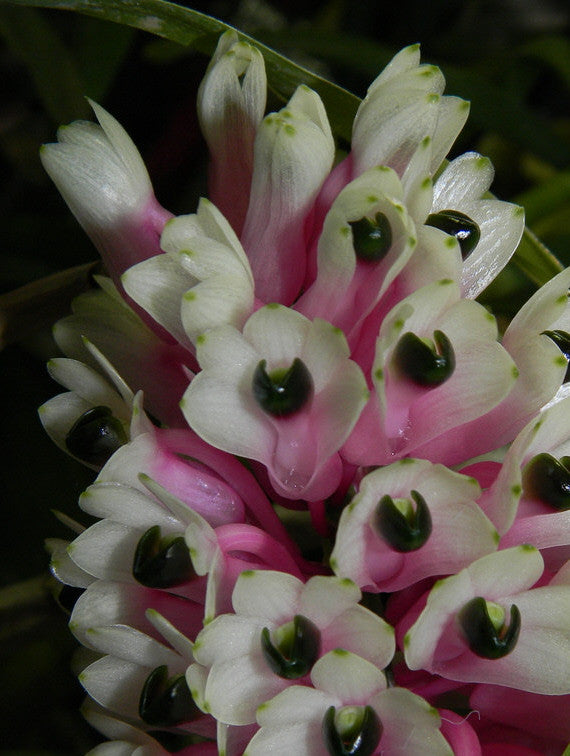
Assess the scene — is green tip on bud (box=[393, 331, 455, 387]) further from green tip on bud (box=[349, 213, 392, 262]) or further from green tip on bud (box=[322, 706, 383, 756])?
green tip on bud (box=[322, 706, 383, 756])

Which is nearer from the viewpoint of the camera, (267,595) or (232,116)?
(267,595)

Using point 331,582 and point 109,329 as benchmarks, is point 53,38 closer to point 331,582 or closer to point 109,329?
point 109,329

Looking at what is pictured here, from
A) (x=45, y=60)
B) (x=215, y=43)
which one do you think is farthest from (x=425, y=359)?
(x=45, y=60)

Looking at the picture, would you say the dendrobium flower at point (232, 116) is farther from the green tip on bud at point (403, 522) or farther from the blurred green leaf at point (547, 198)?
the blurred green leaf at point (547, 198)

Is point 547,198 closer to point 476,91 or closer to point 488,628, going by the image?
point 476,91

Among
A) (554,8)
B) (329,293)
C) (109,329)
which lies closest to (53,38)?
(109,329)

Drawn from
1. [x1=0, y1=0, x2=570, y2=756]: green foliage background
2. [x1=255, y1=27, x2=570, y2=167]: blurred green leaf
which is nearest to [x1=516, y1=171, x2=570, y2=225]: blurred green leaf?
[x1=0, y1=0, x2=570, y2=756]: green foliage background
